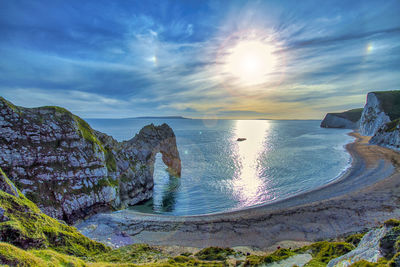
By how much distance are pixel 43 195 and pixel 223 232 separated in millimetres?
18887

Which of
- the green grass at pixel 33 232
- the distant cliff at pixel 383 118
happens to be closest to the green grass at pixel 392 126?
the distant cliff at pixel 383 118

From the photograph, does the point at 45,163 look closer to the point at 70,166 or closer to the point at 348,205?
the point at 70,166

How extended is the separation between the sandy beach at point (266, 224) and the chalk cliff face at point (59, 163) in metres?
2.74

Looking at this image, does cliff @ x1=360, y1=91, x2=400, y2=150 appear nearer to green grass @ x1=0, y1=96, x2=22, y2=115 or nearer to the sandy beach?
the sandy beach

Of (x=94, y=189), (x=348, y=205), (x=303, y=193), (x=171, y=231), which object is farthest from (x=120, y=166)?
(x=348, y=205)

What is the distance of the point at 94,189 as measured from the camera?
21.5 meters

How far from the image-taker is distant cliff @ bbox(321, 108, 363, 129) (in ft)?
533

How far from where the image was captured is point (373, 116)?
309 feet

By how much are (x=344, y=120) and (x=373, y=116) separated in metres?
89.3

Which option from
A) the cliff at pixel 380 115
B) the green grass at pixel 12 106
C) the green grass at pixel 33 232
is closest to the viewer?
the green grass at pixel 33 232

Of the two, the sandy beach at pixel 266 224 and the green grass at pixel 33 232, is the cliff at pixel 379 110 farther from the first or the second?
the green grass at pixel 33 232

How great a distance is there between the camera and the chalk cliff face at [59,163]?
17750mm

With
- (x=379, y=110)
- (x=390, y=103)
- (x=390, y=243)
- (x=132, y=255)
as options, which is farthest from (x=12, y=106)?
(x=390, y=103)

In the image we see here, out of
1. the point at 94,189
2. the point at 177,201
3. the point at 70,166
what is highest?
the point at 70,166
